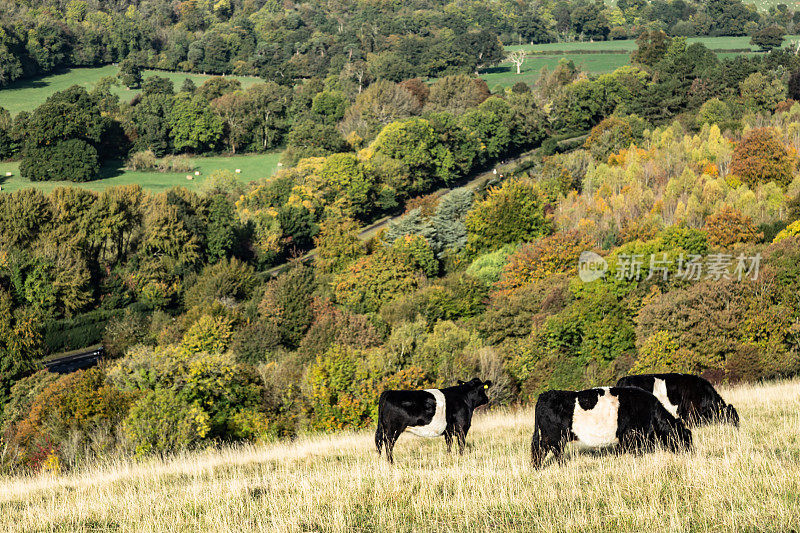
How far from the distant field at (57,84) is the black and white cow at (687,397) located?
146831 mm

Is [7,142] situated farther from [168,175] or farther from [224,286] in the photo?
[224,286]

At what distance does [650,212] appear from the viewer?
73.2m

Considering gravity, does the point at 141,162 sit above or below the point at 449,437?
below

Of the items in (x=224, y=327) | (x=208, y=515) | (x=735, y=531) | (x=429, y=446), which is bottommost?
(x=224, y=327)

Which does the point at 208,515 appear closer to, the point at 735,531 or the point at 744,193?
the point at 735,531

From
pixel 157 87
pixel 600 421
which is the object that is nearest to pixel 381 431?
pixel 600 421

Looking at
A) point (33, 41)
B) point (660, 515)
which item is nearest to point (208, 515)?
point (660, 515)

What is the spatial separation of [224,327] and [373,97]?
9419 cm

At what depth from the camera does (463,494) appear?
41.3ft

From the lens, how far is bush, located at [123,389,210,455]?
29.6 m

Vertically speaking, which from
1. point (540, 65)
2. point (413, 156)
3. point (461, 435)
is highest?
point (461, 435)

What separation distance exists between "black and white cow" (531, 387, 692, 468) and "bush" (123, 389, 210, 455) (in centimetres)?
1721

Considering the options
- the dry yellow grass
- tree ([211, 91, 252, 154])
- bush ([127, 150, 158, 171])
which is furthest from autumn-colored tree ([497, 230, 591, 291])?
tree ([211, 91, 252, 154])

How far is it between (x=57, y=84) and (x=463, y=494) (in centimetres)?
17209
